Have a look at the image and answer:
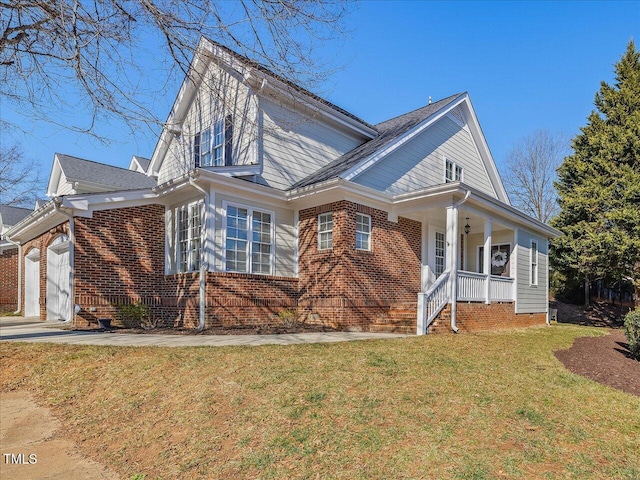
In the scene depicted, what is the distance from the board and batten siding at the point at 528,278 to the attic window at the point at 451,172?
312 cm

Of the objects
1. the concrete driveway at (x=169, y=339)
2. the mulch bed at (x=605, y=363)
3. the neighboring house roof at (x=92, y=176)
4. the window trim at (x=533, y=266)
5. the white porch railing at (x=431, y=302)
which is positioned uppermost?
the neighboring house roof at (x=92, y=176)

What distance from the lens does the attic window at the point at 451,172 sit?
1584 centimetres

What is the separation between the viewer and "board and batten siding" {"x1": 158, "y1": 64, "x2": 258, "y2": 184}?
12133 millimetres

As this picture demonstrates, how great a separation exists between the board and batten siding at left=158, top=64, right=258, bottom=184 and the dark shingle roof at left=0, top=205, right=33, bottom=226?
12.6 meters

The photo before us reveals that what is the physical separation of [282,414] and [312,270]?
755cm

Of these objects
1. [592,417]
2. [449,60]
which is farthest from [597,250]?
[592,417]

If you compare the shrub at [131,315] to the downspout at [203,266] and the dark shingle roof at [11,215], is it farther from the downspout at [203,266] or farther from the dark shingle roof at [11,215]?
the dark shingle roof at [11,215]

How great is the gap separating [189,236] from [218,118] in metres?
4.36

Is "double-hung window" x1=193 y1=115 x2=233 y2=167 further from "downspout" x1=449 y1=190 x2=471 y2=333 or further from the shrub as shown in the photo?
"downspout" x1=449 y1=190 x2=471 y2=333

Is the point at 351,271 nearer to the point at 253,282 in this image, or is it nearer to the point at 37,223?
the point at 253,282

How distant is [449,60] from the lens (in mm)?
12812

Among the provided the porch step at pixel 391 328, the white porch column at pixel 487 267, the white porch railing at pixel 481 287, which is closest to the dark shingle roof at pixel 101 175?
the porch step at pixel 391 328

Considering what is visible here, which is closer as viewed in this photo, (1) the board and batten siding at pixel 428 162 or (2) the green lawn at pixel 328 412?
(2) the green lawn at pixel 328 412

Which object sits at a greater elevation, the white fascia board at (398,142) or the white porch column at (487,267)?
the white fascia board at (398,142)
